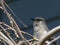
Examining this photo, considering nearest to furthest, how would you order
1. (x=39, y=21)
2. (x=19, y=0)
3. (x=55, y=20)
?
(x=39, y=21)
(x=55, y=20)
(x=19, y=0)

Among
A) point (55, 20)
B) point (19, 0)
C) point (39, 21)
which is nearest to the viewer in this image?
point (39, 21)

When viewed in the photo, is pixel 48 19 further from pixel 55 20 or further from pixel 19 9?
pixel 19 9

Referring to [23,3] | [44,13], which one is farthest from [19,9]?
[44,13]

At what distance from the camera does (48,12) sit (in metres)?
3.51

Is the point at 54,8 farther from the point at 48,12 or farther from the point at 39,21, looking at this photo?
the point at 39,21

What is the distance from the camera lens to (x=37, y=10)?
357cm

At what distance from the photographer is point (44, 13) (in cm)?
352

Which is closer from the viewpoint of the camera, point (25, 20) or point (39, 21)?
point (39, 21)

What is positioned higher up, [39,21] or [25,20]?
[25,20]

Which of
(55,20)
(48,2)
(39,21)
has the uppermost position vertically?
(48,2)

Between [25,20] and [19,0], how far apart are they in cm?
30

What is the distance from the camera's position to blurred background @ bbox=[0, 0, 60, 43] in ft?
11.3

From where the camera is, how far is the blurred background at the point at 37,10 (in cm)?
346

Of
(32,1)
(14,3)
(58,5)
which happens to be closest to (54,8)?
(58,5)
